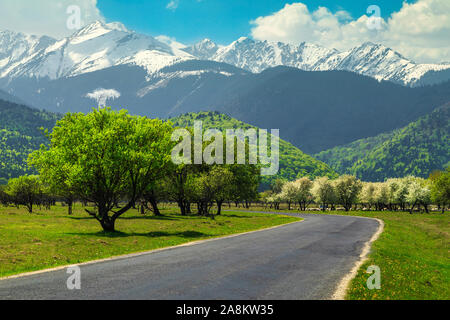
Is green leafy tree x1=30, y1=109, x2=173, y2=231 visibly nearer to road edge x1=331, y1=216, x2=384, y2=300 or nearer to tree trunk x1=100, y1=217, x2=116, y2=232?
tree trunk x1=100, y1=217, x2=116, y2=232

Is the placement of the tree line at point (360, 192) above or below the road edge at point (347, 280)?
above

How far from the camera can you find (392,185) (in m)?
158

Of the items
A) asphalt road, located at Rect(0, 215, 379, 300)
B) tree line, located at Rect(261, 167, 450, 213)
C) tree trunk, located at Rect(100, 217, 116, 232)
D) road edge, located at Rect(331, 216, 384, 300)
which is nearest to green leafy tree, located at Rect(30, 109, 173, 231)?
tree trunk, located at Rect(100, 217, 116, 232)

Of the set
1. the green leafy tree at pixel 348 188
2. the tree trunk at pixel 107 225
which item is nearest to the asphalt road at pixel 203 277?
the tree trunk at pixel 107 225

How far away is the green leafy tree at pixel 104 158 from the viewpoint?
135ft

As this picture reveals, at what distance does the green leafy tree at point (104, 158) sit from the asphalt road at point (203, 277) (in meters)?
15.1

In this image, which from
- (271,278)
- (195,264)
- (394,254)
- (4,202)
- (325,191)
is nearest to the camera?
(271,278)

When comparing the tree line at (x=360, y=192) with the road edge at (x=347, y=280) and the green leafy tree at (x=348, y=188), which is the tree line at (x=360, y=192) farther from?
the road edge at (x=347, y=280)

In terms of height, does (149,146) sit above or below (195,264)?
above

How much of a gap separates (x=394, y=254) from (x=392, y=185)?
454ft

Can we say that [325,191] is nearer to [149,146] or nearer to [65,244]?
[149,146]
